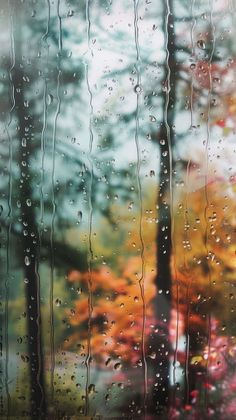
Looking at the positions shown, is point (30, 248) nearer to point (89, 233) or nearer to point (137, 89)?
point (89, 233)

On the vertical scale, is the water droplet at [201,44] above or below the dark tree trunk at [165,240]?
above

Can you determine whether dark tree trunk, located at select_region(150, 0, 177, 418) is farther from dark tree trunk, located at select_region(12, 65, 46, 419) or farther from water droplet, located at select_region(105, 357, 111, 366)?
dark tree trunk, located at select_region(12, 65, 46, 419)

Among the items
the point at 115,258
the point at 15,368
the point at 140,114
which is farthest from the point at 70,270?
the point at 140,114

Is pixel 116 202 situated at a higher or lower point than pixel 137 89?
lower

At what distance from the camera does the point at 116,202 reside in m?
1.31

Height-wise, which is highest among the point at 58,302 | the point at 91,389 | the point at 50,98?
the point at 50,98

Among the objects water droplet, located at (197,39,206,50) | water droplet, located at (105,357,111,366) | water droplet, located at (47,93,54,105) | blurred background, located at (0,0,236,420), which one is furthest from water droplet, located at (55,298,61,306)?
water droplet, located at (197,39,206,50)

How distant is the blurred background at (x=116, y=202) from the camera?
126cm

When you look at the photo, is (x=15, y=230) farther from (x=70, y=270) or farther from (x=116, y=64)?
(x=116, y=64)

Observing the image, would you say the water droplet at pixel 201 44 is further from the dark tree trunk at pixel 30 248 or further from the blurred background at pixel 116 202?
the dark tree trunk at pixel 30 248

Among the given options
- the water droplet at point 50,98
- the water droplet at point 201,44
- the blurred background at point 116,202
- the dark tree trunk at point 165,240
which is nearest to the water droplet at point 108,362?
the blurred background at point 116,202

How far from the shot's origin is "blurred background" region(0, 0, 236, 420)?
1258 millimetres

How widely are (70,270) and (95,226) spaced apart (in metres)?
0.16

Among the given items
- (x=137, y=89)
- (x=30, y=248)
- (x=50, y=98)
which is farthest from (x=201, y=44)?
(x=30, y=248)
